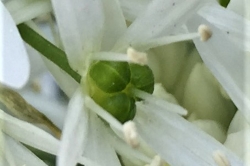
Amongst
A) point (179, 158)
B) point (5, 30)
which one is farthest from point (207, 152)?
point (5, 30)

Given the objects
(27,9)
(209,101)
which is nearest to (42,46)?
(27,9)

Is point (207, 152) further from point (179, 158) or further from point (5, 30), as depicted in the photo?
point (5, 30)

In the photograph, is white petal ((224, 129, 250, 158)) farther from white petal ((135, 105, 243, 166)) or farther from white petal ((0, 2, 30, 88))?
white petal ((0, 2, 30, 88))

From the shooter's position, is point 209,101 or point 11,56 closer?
point 11,56

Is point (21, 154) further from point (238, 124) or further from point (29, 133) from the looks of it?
point (238, 124)

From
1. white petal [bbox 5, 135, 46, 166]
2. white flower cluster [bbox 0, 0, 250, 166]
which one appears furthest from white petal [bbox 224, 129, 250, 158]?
white petal [bbox 5, 135, 46, 166]

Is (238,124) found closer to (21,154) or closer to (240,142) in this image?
(240,142)
